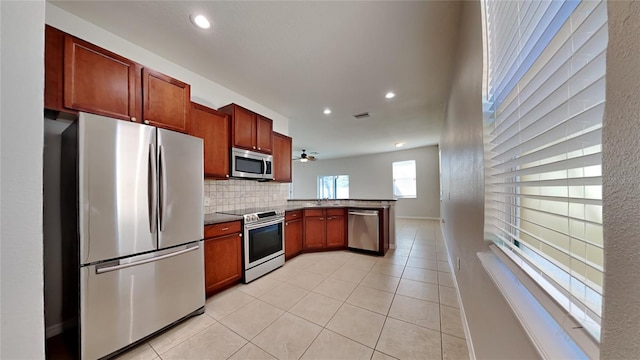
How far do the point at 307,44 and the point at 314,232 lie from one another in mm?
2898

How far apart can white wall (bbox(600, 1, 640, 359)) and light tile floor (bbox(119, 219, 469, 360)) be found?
1570mm

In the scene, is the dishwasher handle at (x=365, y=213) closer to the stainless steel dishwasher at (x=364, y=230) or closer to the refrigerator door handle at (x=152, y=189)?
the stainless steel dishwasher at (x=364, y=230)

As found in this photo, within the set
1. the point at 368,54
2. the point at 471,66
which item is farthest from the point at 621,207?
the point at 368,54

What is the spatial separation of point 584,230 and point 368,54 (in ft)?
7.65

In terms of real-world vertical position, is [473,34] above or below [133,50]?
below

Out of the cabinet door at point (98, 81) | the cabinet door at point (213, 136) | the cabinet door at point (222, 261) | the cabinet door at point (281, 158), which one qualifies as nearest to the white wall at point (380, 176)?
the cabinet door at point (281, 158)

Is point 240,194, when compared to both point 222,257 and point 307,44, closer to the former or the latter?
point 222,257

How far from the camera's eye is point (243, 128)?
9.68 feet

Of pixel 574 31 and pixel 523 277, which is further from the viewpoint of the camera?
pixel 523 277

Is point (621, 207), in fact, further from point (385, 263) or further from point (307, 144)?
point (307, 144)

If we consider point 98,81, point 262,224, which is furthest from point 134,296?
point 98,81

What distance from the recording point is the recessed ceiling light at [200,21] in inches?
70.9

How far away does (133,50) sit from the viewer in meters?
2.15

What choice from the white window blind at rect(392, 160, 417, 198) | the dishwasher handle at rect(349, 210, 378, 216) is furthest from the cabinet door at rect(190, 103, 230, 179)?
the white window blind at rect(392, 160, 417, 198)
